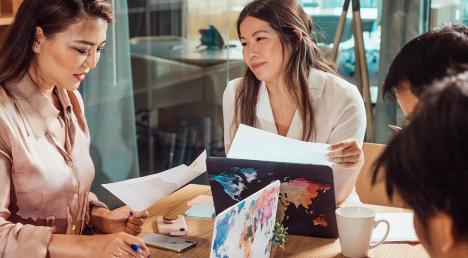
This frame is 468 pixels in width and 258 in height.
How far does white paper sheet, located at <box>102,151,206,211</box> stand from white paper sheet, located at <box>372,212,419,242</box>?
476mm

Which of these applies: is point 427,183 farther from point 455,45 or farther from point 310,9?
point 310,9

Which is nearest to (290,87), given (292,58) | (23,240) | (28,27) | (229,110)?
(292,58)

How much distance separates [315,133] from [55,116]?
2.67 feet

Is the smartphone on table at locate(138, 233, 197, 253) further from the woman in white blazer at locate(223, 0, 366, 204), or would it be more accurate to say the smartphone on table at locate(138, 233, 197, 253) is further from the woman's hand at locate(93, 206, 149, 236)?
the woman in white blazer at locate(223, 0, 366, 204)

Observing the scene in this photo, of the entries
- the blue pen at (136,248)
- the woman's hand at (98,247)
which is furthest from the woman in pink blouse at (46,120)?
the blue pen at (136,248)

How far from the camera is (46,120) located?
1933 mm

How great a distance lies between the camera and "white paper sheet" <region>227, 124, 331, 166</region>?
1837 mm

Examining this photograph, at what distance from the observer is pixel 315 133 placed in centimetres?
231

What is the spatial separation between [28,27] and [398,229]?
3.54 ft

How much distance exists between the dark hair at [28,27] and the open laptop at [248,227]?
28.6 inches

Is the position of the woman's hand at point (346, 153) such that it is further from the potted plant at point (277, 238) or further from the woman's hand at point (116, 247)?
the woman's hand at point (116, 247)

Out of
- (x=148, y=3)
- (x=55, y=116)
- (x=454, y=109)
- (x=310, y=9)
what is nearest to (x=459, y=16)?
(x=310, y=9)

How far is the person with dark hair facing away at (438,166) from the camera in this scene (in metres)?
0.84

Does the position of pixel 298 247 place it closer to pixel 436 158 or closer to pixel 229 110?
pixel 229 110
